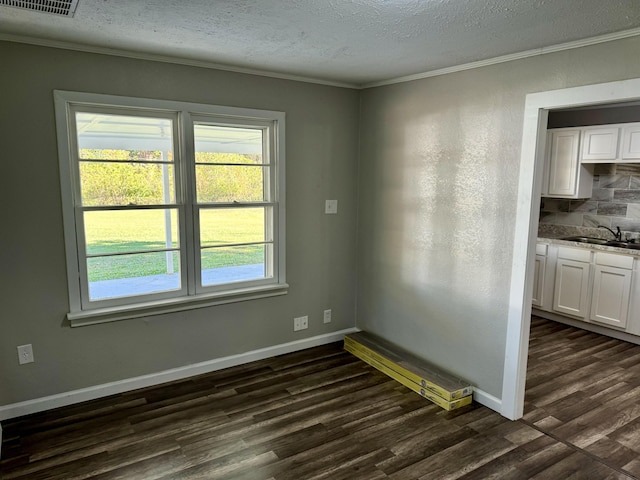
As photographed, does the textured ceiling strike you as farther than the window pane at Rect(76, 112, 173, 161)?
No

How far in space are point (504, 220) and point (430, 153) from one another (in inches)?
32.3

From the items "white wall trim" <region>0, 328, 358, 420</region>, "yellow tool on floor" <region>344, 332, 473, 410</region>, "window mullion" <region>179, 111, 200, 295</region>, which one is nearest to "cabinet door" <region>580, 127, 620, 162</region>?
"yellow tool on floor" <region>344, 332, 473, 410</region>

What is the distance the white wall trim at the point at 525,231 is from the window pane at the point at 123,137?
8.05ft

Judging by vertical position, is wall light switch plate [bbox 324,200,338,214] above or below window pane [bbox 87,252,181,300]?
above

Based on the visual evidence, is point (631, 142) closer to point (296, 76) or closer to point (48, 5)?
point (296, 76)

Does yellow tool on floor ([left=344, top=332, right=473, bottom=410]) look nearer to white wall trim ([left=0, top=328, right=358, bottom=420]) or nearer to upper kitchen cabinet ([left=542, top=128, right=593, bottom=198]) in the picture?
white wall trim ([left=0, top=328, right=358, bottom=420])

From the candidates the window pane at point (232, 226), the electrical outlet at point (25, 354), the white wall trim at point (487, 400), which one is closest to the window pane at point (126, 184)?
the window pane at point (232, 226)

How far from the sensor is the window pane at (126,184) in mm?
2965

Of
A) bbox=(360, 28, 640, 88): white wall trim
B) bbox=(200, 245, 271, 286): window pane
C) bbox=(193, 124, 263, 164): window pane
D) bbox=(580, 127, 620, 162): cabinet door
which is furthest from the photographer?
bbox=(580, 127, 620, 162): cabinet door

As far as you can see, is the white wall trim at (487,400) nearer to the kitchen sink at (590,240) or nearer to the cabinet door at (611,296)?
the cabinet door at (611,296)

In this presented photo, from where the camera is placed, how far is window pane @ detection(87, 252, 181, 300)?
306 cm

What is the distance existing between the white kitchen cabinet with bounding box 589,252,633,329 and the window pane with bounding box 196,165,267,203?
3455 mm

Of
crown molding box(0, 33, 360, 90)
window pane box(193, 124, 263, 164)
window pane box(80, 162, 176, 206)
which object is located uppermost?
crown molding box(0, 33, 360, 90)

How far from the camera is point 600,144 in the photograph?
14.7 ft
